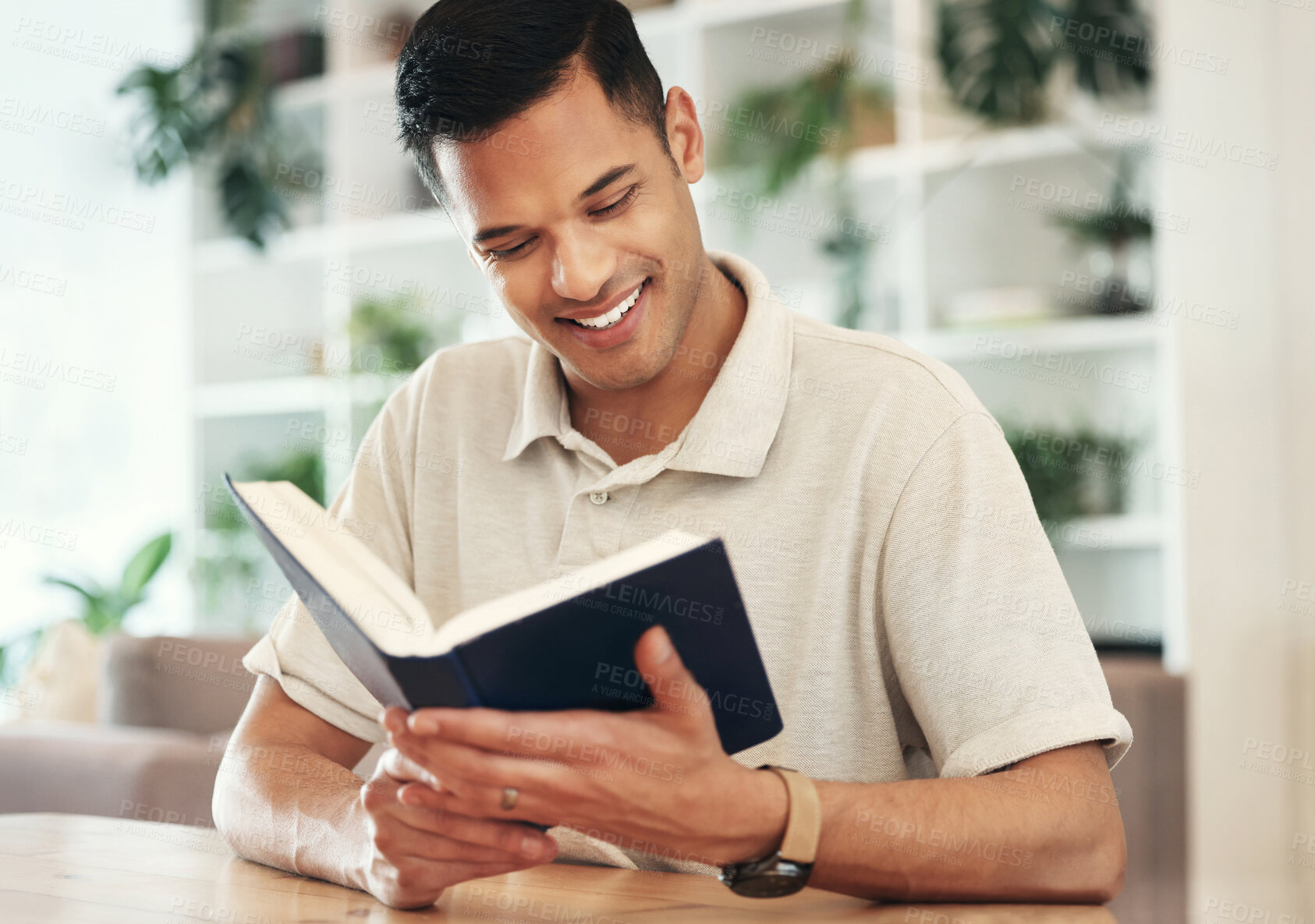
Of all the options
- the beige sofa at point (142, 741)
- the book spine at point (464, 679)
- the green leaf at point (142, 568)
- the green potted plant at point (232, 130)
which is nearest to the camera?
the book spine at point (464, 679)

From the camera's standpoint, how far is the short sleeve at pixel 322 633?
4.00ft

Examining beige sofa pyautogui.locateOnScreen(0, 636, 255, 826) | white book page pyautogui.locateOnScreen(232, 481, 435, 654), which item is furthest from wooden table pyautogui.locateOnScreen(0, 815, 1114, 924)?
beige sofa pyautogui.locateOnScreen(0, 636, 255, 826)

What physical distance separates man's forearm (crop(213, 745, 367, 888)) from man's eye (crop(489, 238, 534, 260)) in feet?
1.75

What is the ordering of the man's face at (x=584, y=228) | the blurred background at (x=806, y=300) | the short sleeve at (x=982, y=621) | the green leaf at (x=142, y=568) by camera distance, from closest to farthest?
the short sleeve at (x=982, y=621), the man's face at (x=584, y=228), the blurred background at (x=806, y=300), the green leaf at (x=142, y=568)

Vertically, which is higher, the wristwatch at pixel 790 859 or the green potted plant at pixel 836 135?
the green potted plant at pixel 836 135

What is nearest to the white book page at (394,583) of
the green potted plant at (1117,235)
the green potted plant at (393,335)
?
the green potted plant at (1117,235)

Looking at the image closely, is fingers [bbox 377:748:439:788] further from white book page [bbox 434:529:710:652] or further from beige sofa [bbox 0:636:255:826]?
beige sofa [bbox 0:636:255:826]

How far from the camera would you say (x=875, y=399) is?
1.14 metres

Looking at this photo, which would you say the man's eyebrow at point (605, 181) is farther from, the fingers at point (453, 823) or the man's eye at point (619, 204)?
the fingers at point (453, 823)

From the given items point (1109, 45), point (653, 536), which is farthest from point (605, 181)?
point (1109, 45)

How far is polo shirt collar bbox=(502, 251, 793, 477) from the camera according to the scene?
3.80ft

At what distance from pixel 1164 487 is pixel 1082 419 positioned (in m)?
0.25

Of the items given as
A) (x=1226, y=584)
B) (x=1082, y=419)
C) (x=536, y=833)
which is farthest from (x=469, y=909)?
(x=1082, y=419)

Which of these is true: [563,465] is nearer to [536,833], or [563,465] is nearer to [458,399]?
[458,399]
